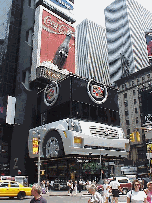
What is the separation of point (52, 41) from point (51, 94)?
1713cm

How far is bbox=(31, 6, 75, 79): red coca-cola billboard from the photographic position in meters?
56.0

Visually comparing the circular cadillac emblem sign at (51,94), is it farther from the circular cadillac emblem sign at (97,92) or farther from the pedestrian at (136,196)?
the pedestrian at (136,196)

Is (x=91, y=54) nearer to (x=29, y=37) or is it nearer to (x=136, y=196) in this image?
(x=29, y=37)

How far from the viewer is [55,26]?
6166 centimetres

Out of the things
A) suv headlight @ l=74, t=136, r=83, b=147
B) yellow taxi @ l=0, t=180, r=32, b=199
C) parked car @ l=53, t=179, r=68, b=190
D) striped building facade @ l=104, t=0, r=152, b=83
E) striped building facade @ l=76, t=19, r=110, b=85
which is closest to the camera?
yellow taxi @ l=0, t=180, r=32, b=199

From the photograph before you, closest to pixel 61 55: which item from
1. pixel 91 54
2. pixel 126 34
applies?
pixel 126 34

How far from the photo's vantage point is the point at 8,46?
5988 cm

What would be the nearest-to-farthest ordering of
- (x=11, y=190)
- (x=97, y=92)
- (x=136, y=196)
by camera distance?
(x=136, y=196) → (x=11, y=190) → (x=97, y=92)

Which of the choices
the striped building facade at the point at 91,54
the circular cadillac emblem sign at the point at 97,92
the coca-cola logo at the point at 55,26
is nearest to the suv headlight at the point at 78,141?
the circular cadillac emblem sign at the point at 97,92

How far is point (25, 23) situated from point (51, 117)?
2960 cm

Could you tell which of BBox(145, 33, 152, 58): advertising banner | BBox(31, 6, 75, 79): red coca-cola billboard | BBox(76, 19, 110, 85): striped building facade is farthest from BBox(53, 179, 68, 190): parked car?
BBox(76, 19, 110, 85): striped building facade

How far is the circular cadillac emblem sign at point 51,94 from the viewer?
4769cm

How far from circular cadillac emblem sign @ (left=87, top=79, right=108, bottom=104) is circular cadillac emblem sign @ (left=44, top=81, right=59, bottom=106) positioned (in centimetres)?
667

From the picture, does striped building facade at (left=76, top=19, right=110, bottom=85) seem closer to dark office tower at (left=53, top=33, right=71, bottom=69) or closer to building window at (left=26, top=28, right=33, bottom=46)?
dark office tower at (left=53, top=33, right=71, bottom=69)
